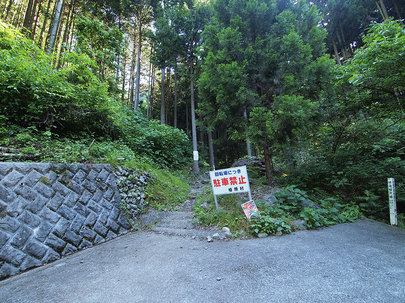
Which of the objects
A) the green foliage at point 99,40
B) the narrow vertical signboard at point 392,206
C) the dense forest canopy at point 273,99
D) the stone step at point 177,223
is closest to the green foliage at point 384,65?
the dense forest canopy at point 273,99

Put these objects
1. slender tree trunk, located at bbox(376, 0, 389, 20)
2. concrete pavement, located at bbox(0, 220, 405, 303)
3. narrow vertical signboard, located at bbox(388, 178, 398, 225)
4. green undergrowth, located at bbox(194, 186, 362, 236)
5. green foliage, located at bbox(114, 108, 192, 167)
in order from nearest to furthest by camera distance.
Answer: concrete pavement, located at bbox(0, 220, 405, 303) < green undergrowth, located at bbox(194, 186, 362, 236) < narrow vertical signboard, located at bbox(388, 178, 398, 225) < green foliage, located at bbox(114, 108, 192, 167) < slender tree trunk, located at bbox(376, 0, 389, 20)

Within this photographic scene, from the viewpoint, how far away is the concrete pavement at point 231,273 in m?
1.45

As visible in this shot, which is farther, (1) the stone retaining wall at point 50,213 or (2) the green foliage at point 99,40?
(2) the green foliage at point 99,40

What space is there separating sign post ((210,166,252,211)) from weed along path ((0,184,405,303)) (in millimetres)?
969

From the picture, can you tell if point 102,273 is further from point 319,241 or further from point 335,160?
point 335,160

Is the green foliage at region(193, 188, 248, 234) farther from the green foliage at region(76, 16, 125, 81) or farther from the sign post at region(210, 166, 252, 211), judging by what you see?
the green foliage at region(76, 16, 125, 81)

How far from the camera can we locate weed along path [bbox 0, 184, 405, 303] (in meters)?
1.45

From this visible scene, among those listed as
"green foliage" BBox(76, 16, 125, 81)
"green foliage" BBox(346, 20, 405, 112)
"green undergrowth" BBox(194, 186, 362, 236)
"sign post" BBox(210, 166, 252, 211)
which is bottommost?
"green undergrowth" BBox(194, 186, 362, 236)

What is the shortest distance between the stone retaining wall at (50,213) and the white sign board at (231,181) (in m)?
2.21

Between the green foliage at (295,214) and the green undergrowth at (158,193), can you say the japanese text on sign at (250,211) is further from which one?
the green undergrowth at (158,193)

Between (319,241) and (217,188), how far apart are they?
77.7 inches

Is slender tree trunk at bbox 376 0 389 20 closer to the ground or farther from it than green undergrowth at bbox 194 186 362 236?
farther from it

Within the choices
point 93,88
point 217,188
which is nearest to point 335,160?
point 217,188

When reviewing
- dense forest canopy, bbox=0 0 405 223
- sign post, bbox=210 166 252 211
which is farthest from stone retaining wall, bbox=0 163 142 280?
sign post, bbox=210 166 252 211
